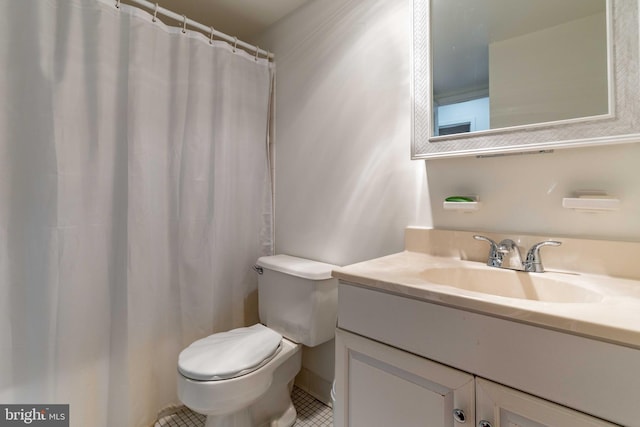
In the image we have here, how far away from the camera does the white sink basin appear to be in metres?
0.77

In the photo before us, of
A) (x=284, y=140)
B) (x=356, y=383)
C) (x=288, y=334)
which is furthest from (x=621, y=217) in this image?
(x=284, y=140)

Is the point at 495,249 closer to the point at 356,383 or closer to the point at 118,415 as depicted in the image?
the point at 356,383

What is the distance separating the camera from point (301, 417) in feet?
4.60

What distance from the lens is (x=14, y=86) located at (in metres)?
1.00

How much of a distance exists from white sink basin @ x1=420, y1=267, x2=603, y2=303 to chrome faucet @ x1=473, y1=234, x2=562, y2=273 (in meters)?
0.03

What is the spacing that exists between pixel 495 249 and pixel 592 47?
646mm

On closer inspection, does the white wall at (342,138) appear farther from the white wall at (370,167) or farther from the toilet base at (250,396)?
the toilet base at (250,396)

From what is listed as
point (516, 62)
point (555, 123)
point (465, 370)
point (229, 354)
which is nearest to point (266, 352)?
point (229, 354)

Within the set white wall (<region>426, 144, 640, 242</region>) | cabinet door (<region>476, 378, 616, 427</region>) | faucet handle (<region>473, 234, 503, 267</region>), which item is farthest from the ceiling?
cabinet door (<region>476, 378, 616, 427</region>)

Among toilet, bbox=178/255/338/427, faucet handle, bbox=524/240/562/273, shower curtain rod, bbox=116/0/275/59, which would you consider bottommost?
toilet, bbox=178/255/338/427

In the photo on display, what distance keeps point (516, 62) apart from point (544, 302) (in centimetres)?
78

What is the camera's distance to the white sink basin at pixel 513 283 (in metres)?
0.77

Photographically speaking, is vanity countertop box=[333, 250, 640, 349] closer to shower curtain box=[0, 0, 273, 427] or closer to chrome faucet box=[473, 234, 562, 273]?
chrome faucet box=[473, 234, 562, 273]

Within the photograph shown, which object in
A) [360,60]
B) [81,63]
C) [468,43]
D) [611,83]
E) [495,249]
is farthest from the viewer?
[360,60]
